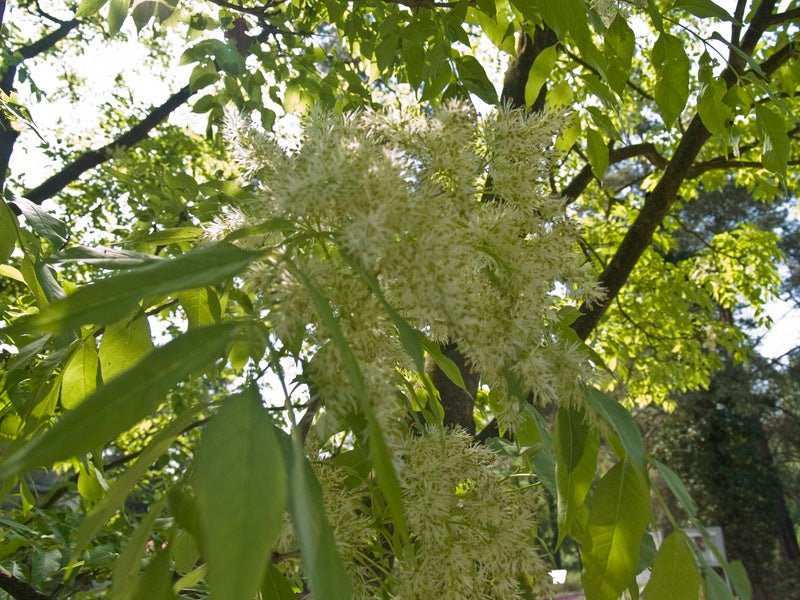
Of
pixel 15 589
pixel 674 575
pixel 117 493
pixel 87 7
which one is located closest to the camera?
pixel 117 493

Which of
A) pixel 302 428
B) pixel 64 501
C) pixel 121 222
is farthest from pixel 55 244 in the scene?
pixel 121 222

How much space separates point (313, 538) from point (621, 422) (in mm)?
476

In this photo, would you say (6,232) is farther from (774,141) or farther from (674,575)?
(774,141)

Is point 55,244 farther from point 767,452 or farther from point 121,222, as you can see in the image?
point 767,452

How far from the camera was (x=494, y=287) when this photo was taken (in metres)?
0.89

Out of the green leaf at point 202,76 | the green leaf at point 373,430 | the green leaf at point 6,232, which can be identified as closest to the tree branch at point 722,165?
the green leaf at point 202,76

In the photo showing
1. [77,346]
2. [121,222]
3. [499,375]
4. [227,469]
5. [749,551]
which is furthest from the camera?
[749,551]

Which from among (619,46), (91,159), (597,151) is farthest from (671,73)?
(91,159)

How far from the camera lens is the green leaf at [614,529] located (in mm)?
876

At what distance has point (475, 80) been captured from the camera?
160cm

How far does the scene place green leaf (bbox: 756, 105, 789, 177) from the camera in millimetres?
1542

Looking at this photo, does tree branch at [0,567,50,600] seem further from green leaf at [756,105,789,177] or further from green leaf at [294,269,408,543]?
green leaf at [756,105,789,177]

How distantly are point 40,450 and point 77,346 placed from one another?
735 mm

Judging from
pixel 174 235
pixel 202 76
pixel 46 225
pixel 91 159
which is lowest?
pixel 174 235
